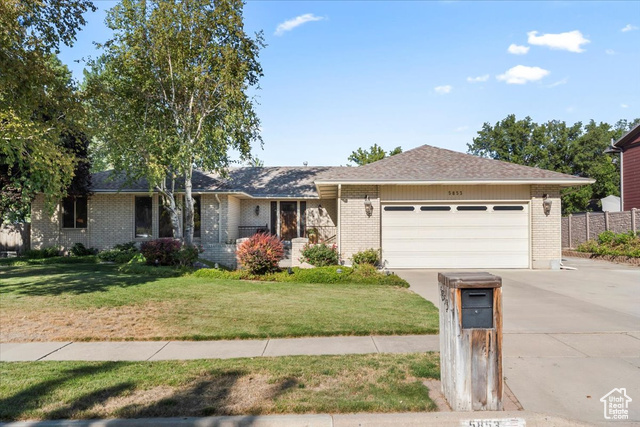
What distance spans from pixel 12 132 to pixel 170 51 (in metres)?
8.33

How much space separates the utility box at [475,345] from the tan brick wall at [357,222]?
411 inches

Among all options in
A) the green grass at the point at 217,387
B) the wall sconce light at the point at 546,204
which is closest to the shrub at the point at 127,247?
the green grass at the point at 217,387

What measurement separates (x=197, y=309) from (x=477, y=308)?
5.98 meters

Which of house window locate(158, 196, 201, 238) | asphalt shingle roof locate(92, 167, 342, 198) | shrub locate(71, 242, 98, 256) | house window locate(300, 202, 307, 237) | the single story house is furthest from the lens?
the single story house

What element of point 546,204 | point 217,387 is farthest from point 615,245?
point 217,387

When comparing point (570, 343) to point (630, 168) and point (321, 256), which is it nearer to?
point (321, 256)

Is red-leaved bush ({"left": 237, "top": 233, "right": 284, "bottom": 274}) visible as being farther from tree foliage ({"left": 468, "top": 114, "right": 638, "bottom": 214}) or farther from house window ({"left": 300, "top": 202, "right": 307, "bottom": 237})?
tree foliage ({"left": 468, "top": 114, "right": 638, "bottom": 214})

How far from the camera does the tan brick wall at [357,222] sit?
14578 mm

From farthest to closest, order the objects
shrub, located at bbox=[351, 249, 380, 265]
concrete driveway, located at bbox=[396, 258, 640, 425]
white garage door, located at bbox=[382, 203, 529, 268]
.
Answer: white garage door, located at bbox=[382, 203, 529, 268]
shrub, located at bbox=[351, 249, 380, 265]
concrete driveway, located at bbox=[396, 258, 640, 425]

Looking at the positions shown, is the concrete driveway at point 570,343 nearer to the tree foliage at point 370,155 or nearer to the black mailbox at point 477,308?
the black mailbox at point 477,308

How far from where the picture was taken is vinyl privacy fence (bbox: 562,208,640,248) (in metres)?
19.0

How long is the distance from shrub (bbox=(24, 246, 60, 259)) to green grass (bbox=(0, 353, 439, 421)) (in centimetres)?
1587
